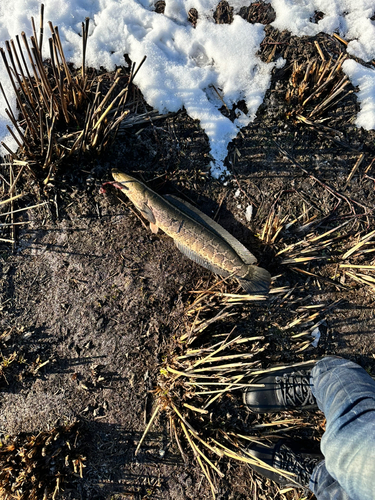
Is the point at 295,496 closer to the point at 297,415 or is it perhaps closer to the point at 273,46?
the point at 297,415

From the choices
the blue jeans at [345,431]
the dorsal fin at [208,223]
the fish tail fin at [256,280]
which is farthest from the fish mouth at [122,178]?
the blue jeans at [345,431]

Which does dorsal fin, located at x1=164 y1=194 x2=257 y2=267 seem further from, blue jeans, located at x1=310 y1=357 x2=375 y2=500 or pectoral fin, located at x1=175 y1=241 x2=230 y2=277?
blue jeans, located at x1=310 y1=357 x2=375 y2=500

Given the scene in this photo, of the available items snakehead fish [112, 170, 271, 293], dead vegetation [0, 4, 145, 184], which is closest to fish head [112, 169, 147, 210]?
snakehead fish [112, 170, 271, 293]

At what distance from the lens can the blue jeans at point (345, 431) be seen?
2121mm

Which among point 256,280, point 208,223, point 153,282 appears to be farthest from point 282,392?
point 208,223

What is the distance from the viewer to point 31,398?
3.09m

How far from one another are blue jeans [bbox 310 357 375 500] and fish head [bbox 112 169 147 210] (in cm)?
252

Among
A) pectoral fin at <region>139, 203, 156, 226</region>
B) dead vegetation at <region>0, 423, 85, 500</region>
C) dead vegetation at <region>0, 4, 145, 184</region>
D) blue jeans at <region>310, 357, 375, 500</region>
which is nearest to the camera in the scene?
blue jeans at <region>310, 357, 375, 500</region>

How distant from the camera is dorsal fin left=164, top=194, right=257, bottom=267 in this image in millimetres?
3287

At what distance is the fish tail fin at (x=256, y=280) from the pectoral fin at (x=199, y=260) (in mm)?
222

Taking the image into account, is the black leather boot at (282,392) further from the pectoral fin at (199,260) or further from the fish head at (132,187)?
the fish head at (132,187)

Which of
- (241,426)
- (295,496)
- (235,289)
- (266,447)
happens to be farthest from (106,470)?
(235,289)

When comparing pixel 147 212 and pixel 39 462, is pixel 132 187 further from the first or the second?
pixel 39 462

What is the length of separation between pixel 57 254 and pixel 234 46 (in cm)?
306
